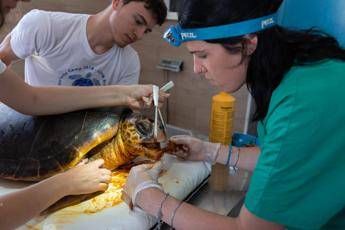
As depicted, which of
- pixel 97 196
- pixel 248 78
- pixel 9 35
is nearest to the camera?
pixel 248 78

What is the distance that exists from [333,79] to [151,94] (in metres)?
0.57

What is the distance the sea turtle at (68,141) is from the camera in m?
0.81

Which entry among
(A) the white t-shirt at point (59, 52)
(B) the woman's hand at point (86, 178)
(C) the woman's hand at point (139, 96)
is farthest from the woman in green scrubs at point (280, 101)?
(A) the white t-shirt at point (59, 52)

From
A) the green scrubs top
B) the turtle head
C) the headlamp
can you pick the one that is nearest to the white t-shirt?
the turtle head

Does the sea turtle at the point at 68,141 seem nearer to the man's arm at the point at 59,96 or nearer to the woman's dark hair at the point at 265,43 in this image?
the man's arm at the point at 59,96

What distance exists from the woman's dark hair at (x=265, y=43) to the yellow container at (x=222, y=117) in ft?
1.00

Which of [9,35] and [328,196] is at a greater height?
[9,35]

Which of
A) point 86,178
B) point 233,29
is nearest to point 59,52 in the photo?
point 86,178

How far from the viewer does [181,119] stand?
2.04 m

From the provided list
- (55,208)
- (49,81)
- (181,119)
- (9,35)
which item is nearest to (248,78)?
(55,208)

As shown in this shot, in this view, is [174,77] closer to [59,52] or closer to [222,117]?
[59,52]

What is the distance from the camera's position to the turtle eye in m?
A: 0.86

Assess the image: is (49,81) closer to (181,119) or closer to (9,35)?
(9,35)

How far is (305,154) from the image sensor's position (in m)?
0.52
